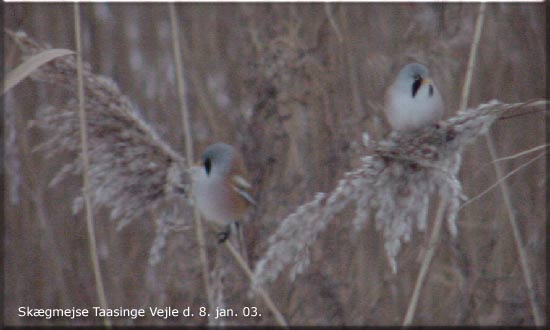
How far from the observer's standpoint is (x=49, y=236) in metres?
2.74

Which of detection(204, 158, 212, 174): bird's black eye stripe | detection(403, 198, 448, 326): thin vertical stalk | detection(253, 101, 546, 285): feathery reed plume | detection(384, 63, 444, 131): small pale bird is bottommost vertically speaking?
detection(403, 198, 448, 326): thin vertical stalk

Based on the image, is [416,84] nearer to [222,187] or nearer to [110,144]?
[222,187]

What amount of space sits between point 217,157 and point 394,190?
865 millimetres

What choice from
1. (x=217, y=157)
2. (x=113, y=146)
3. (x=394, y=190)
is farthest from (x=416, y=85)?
(x=113, y=146)

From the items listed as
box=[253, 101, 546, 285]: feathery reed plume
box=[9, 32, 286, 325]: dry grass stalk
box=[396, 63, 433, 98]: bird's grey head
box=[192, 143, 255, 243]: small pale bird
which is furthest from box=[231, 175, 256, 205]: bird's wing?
box=[253, 101, 546, 285]: feathery reed plume

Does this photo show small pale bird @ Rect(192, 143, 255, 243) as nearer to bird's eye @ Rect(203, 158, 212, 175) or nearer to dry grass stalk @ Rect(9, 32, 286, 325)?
bird's eye @ Rect(203, 158, 212, 175)

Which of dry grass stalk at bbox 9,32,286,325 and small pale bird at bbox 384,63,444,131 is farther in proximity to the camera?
small pale bird at bbox 384,63,444,131

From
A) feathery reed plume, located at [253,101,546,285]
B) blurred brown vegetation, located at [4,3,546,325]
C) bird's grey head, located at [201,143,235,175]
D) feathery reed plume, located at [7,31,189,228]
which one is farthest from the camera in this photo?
blurred brown vegetation, located at [4,3,546,325]

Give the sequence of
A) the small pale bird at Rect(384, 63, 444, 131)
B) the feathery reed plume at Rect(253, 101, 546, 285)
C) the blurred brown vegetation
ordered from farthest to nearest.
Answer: the blurred brown vegetation, the small pale bird at Rect(384, 63, 444, 131), the feathery reed plume at Rect(253, 101, 546, 285)

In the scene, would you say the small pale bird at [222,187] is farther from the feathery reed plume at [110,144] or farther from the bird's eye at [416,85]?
the bird's eye at [416,85]

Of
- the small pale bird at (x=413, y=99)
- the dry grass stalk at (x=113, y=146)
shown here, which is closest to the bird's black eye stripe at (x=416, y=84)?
the small pale bird at (x=413, y=99)

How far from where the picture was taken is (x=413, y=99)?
81.6 inches

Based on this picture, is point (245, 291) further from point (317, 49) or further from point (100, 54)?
point (100, 54)

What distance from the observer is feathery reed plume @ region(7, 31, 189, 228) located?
5.12ft
